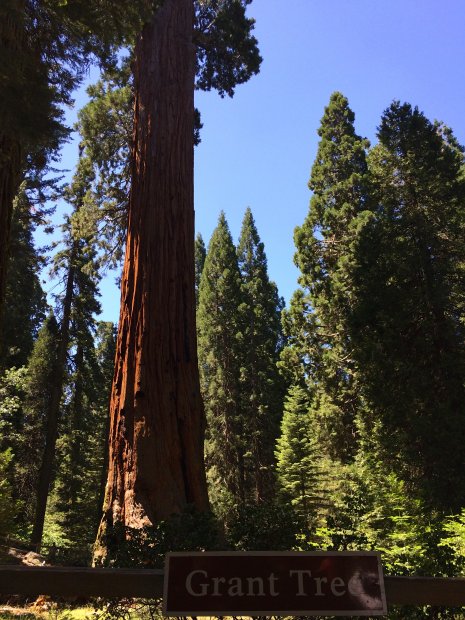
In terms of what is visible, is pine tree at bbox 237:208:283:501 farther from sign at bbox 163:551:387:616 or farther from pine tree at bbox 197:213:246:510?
sign at bbox 163:551:387:616

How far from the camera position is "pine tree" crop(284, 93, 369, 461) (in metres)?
15.1

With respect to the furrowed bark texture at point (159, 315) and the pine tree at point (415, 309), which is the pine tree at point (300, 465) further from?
the furrowed bark texture at point (159, 315)

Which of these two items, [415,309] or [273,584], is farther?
[415,309]

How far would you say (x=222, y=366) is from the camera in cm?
2864

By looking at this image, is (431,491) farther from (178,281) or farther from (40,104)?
(40,104)

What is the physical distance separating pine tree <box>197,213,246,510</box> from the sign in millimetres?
21855

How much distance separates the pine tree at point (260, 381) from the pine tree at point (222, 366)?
60 cm

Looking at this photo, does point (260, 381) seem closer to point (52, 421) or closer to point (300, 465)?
point (300, 465)

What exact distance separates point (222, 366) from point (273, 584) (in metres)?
26.6

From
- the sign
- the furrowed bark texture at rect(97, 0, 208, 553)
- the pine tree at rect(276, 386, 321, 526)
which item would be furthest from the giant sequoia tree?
the pine tree at rect(276, 386, 321, 526)

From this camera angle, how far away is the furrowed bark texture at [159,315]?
4285 millimetres

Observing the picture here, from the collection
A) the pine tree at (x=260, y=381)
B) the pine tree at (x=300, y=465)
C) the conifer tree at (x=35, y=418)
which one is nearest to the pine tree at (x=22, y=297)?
the conifer tree at (x=35, y=418)

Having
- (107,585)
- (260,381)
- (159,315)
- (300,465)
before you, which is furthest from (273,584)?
(260,381)

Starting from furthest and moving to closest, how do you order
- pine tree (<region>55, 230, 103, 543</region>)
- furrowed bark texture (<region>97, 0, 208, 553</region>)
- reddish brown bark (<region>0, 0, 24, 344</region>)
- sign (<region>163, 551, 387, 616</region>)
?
pine tree (<region>55, 230, 103, 543</region>), furrowed bark texture (<region>97, 0, 208, 553</region>), reddish brown bark (<region>0, 0, 24, 344</region>), sign (<region>163, 551, 387, 616</region>)
